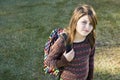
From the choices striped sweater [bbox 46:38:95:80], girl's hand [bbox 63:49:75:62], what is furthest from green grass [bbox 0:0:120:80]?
girl's hand [bbox 63:49:75:62]

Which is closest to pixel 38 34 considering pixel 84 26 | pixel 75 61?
pixel 75 61

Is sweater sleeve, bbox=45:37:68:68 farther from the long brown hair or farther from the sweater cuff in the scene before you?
the long brown hair

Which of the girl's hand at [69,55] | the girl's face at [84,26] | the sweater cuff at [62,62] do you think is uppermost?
the girl's face at [84,26]

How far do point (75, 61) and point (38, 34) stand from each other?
4.01 meters

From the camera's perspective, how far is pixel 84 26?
3213mm

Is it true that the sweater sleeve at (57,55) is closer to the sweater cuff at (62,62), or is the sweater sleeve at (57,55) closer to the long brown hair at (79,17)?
the sweater cuff at (62,62)

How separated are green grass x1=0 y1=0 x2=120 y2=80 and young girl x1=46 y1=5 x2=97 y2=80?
2.16 m

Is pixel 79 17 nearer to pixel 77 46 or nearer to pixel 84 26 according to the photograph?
pixel 84 26

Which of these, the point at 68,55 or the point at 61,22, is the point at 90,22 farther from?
the point at 61,22

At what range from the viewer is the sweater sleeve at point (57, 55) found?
324cm

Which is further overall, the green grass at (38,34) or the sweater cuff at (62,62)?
the green grass at (38,34)

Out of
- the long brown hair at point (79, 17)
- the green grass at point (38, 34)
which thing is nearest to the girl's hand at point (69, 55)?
the long brown hair at point (79, 17)

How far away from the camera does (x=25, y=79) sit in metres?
5.51

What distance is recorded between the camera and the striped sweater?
10.7 ft
